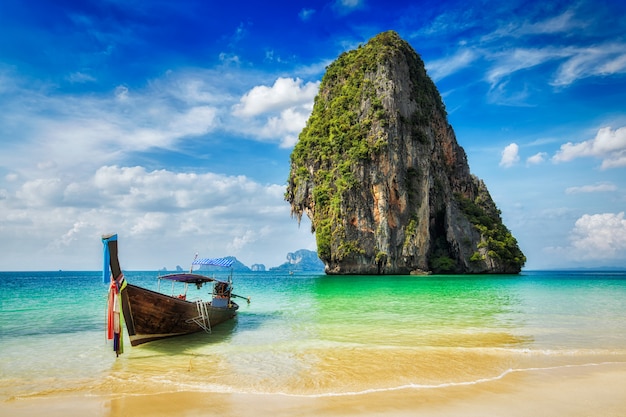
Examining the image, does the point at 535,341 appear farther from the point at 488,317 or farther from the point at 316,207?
the point at 316,207

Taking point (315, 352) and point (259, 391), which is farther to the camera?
point (315, 352)

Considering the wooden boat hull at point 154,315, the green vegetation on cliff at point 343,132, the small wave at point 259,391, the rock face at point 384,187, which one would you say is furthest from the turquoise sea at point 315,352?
the green vegetation on cliff at point 343,132

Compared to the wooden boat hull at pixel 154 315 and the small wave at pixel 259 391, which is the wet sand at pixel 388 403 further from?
the wooden boat hull at pixel 154 315

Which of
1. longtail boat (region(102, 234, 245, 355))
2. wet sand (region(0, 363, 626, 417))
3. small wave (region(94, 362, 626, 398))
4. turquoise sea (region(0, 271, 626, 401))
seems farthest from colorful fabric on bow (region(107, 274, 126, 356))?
wet sand (region(0, 363, 626, 417))

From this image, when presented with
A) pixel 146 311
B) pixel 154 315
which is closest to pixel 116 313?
pixel 146 311

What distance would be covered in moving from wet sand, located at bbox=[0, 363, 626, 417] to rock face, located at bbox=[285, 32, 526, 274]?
42752 mm

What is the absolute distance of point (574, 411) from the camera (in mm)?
5895

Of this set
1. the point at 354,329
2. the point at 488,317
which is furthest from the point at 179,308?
the point at 488,317

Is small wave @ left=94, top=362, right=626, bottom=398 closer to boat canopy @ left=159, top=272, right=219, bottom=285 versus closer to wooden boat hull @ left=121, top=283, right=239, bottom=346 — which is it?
wooden boat hull @ left=121, top=283, right=239, bottom=346

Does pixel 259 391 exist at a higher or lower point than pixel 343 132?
lower

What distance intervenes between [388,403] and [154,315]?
294 inches

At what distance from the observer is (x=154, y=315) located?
37.4 ft

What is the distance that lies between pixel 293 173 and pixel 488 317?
44.6 m

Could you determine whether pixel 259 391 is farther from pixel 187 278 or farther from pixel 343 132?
pixel 343 132
